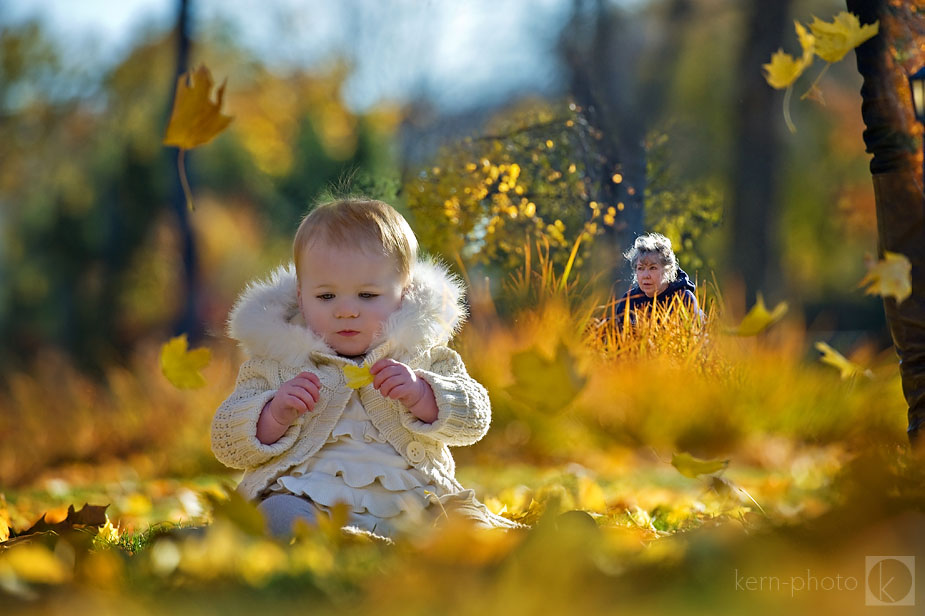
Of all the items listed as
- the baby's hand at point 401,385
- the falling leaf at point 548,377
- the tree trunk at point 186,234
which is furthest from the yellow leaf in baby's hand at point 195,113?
the tree trunk at point 186,234

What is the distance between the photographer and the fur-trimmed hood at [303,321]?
247cm

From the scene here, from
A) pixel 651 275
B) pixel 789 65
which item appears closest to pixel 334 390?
pixel 651 275

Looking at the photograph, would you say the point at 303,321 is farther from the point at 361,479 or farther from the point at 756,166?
the point at 756,166

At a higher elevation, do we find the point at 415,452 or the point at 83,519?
the point at 415,452

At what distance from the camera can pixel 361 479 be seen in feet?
7.76

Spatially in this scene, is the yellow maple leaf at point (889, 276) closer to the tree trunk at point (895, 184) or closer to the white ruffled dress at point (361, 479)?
the tree trunk at point (895, 184)

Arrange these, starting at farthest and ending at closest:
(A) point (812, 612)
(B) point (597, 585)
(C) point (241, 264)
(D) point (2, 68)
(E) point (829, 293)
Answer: (C) point (241, 264)
(D) point (2, 68)
(E) point (829, 293)
(B) point (597, 585)
(A) point (812, 612)

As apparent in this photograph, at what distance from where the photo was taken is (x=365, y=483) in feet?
7.74

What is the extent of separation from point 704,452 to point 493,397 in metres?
0.98

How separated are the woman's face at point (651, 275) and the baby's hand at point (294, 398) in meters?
0.93

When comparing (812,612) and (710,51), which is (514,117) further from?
(812,612)

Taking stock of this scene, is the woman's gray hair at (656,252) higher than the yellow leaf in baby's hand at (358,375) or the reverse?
higher

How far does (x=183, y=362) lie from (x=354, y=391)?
470mm

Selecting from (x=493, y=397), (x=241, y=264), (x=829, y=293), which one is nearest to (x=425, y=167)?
(x=493, y=397)
